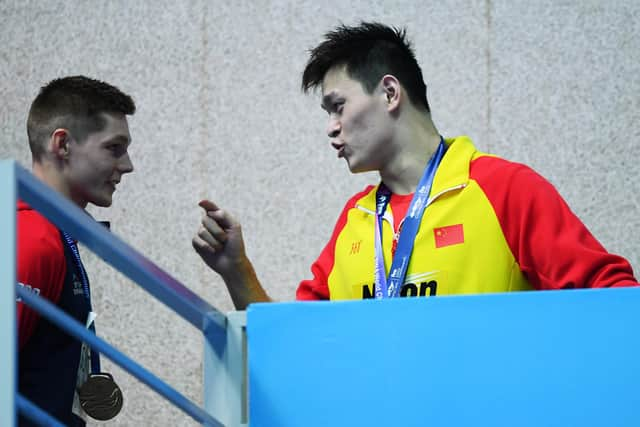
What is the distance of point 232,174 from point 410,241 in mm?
1261

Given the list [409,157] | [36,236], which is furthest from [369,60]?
[36,236]

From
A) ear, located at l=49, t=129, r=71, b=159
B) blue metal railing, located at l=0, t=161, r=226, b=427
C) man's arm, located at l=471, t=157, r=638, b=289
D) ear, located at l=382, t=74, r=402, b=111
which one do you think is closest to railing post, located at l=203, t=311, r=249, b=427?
blue metal railing, located at l=0, t=161, r=226, b=427

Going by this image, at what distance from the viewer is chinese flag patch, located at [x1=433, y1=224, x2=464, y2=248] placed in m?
1.54

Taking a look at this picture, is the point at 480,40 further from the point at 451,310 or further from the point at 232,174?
the point at 451,310

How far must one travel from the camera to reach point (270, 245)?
2.68 meters

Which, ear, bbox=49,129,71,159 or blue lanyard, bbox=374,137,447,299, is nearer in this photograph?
blue lanyard, bbox=374,137,447,299

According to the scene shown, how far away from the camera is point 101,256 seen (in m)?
0.91

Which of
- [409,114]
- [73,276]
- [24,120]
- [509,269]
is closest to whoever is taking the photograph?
[509,269]

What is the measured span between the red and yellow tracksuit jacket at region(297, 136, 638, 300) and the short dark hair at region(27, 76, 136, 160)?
0.72 m

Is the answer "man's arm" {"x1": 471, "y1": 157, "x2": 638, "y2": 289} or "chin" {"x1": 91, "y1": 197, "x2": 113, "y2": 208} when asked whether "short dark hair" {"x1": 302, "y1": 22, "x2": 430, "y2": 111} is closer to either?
"man's arm" {"x1": 471, "y1": 157, "x2": 638, "y2": 289}

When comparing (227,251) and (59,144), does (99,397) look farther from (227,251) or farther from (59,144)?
(59,144)

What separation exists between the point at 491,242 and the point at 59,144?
0.98 metres

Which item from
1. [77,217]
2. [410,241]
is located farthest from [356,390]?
[410,241]

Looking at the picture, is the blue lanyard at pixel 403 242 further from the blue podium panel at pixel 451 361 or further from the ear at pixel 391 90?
the blue podium panel at pixel 451 361
